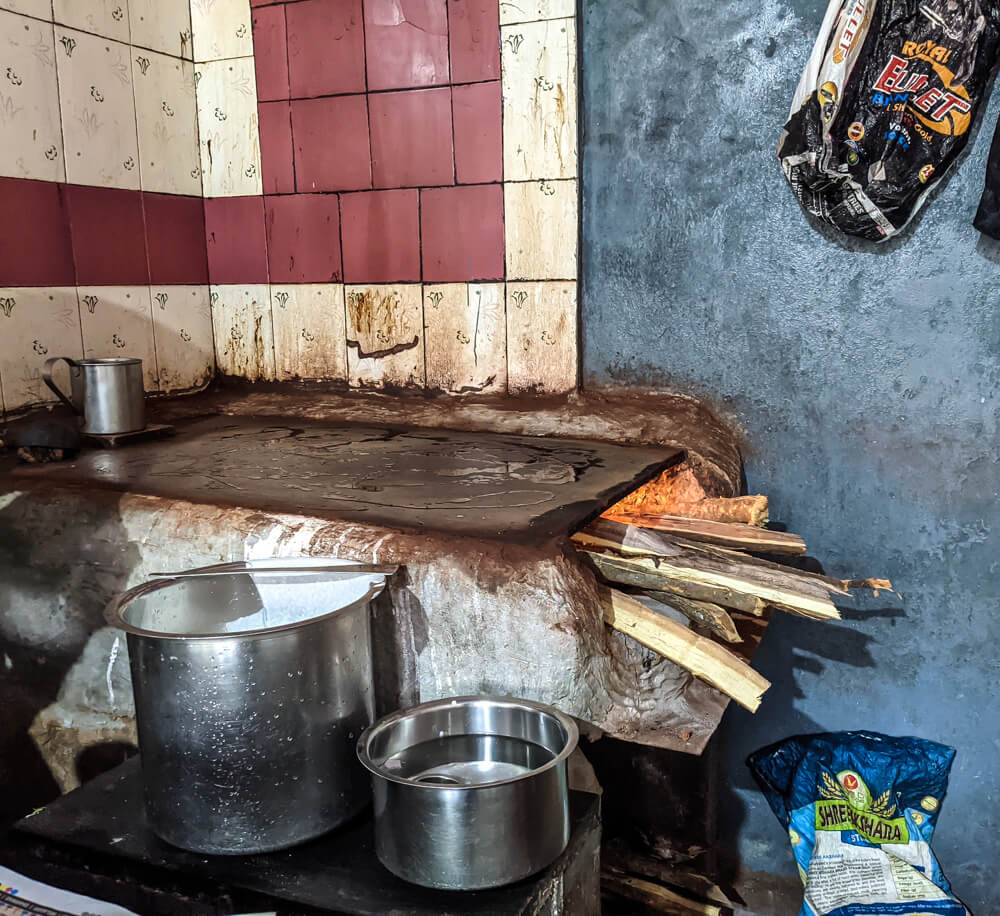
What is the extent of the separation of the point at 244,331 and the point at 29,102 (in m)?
1.07

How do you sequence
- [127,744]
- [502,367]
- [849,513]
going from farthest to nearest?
[502,367] < [849,513] < [127,744]

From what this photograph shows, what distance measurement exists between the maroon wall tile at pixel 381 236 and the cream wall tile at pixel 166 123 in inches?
27.8

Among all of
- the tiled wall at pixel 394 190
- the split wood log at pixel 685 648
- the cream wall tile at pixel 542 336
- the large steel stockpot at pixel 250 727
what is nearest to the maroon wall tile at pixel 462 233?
the tiled wall at pixel 394 190

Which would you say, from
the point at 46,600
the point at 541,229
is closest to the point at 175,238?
the point at 541,229

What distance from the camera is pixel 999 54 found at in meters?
2.28

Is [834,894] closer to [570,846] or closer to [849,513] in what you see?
[849,513]

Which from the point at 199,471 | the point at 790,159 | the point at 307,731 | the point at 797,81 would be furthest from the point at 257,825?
the point at 797,81

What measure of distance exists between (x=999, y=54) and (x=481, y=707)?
2.15 metres

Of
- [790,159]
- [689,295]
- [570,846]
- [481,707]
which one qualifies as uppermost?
[790,159]

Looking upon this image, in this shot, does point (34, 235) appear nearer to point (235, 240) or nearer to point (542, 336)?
point (235, 240)

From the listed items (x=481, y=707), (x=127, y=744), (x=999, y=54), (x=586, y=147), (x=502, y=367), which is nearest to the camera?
(x=481, y=707)

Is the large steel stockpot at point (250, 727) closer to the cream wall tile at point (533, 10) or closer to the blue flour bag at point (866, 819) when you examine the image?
the blue flour bag at point (866, 819)

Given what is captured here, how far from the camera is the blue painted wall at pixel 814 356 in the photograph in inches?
98.1

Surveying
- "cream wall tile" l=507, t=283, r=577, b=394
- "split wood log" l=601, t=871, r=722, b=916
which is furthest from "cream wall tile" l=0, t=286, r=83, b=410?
"split wood log" l=601, t=871, r=722, b=916
